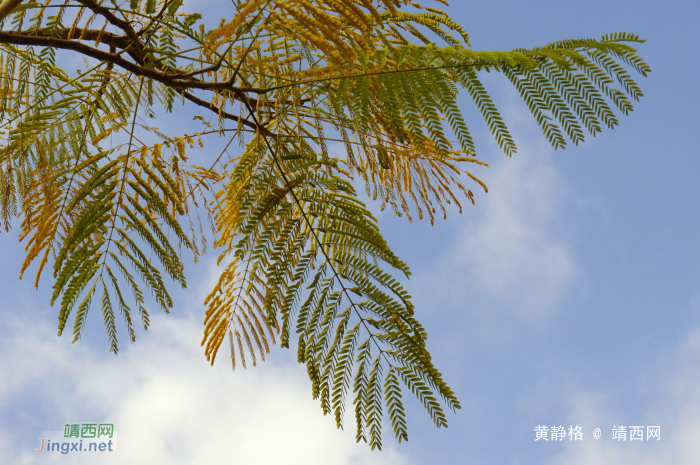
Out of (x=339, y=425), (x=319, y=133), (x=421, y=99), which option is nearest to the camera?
(x=421, y=99)

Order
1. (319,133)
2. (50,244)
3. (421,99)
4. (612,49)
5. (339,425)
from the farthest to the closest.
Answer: (319,133) < (50,244) < (339,425) < (421,99) < (612,49)

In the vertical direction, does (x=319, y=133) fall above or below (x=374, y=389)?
above

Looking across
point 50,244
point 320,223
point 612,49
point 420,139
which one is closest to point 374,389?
point 320,223

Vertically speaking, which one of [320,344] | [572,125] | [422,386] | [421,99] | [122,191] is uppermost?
[122,191]

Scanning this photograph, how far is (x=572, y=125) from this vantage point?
1591 mm

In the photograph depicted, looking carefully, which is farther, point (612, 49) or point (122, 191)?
point (122, 191)

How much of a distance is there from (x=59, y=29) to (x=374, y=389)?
6.30 ft

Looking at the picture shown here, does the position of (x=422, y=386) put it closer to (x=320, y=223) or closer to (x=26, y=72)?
(x=320, y=223)

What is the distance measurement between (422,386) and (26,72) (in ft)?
7.05

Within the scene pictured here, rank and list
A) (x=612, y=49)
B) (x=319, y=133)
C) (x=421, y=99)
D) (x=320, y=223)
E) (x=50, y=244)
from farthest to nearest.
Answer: (x=319, y=133) → (x=50, y=244) → (x=320, y=223) → (x=421, y=99) → (x=612, y=49)

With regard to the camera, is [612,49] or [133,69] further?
[133,69]

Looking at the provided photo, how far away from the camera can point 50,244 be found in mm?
2543

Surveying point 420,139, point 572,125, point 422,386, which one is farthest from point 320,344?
point 572,125

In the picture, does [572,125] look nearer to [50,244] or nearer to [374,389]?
[374,389]
